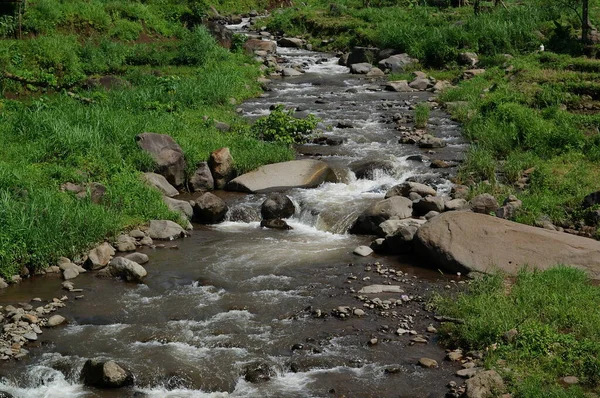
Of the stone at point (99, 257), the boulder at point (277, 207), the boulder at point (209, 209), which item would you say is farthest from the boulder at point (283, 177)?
the stone at point (99, 257)

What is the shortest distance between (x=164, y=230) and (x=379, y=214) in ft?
15.0

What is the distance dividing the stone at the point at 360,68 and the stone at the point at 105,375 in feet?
81.8

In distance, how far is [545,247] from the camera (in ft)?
44.0

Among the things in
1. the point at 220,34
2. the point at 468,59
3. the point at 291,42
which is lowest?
the point at 291,42

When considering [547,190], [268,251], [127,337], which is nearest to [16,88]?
[268,251]

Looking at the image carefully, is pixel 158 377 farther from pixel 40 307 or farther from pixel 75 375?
pixel 40 307

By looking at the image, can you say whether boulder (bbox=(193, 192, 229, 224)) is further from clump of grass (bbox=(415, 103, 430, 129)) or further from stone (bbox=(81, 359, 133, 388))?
clump of grass (bbox=(415, 103, 430, 129))

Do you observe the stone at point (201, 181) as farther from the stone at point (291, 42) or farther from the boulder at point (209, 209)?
the stone at point (291, 42)

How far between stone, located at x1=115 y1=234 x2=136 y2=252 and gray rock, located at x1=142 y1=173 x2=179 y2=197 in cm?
238

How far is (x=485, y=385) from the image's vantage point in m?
9.48

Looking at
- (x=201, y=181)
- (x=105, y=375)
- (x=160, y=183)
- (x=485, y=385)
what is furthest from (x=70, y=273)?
(x=485, y=385)

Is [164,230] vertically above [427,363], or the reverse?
[427,363]

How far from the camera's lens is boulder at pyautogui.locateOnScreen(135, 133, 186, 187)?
59.8 ft

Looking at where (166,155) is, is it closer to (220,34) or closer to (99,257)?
(99,257)
